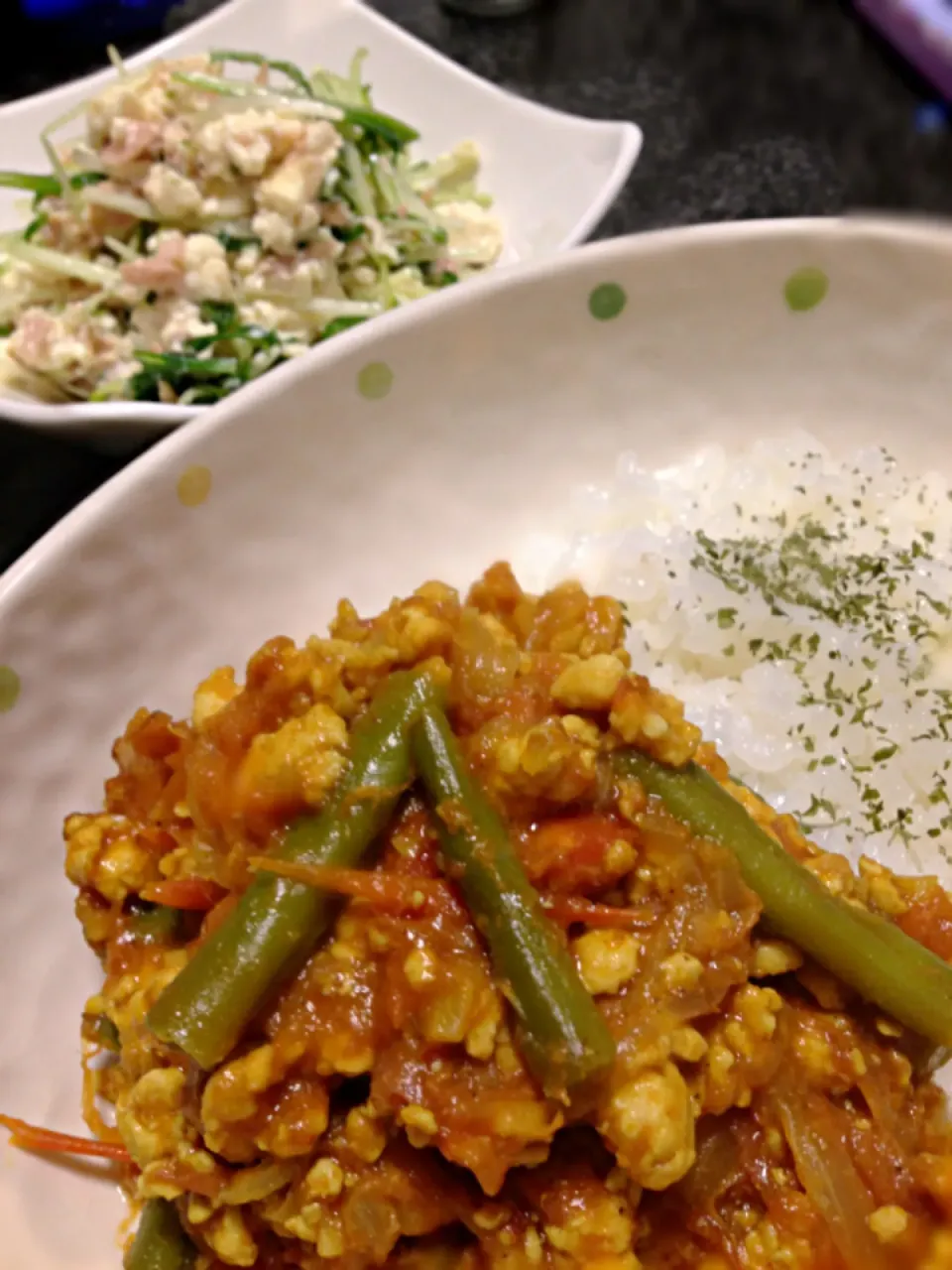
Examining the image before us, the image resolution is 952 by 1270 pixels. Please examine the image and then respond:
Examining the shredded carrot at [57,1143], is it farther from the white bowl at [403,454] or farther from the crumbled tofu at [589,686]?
the crumbled tofu at [589,686]

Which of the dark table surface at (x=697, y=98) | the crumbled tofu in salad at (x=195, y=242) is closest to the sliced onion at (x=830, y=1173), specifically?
the dark table surface at (x=697, y=98)

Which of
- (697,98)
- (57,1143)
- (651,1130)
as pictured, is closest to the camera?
(651,1130)

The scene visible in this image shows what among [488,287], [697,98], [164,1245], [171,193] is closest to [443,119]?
[697,98]

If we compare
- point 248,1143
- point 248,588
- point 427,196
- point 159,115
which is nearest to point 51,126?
point 159,115

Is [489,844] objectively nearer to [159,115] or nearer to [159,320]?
[159,320]

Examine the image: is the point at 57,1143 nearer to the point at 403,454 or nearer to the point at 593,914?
the point at 593,914

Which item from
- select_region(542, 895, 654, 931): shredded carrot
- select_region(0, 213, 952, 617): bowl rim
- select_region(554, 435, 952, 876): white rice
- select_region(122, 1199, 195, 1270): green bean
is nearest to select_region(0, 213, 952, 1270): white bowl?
select_region(0, 213, 952, 617): bowl rim

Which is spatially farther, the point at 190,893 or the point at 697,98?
the point at 697,98
